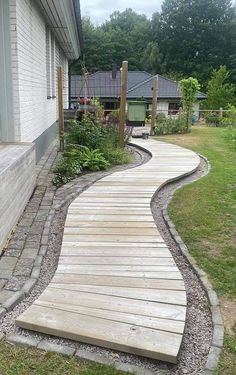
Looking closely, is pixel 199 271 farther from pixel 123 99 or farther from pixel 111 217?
pixel 123 99

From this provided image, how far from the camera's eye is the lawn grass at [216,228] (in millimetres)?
2479

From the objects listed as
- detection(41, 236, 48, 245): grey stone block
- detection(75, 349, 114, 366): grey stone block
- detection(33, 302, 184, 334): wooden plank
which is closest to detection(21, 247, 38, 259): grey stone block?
detection(41, 236, 48, 245): grey stone block

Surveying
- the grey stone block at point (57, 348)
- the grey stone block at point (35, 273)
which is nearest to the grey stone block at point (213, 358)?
the grey stone block at point (57, 348)

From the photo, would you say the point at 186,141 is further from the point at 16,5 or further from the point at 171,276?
the point at 171,276

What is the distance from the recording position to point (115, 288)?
2559 millimetres

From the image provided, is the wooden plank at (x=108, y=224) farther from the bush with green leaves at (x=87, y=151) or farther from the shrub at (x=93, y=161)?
the shrub at (x=93, y=161)

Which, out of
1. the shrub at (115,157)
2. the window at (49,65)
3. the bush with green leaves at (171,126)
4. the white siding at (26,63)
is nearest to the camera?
the white siding at (26,63)

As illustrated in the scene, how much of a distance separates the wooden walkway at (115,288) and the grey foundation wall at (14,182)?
0.53 meters

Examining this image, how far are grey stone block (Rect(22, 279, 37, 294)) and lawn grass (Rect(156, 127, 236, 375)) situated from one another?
128 cm

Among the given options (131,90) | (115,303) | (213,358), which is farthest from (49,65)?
(131,90)

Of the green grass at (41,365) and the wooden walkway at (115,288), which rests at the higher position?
the wooden walkway at (115,288)

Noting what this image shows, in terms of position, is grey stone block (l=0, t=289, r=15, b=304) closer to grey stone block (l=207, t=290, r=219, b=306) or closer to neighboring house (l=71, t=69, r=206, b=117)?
grey stone block (l=207, t=290, r=219, b=306)

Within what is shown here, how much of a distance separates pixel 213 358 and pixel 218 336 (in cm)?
19

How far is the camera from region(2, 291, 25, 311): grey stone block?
2375 millimetres
